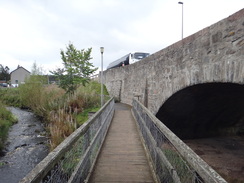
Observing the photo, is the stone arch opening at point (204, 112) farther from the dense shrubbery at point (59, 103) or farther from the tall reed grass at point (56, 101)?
the tall reed grass at point (56, 101)

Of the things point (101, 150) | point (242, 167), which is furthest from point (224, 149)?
point (101, 150)

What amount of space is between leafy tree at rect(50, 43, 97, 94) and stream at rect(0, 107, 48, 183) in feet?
12.3

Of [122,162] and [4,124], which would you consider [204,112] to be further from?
[4,124]

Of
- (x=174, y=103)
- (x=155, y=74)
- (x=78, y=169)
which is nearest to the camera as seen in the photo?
(x=78, y=169)

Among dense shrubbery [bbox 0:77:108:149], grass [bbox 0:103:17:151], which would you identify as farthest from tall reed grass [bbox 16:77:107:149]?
grass [bbox 0:103:17:151]

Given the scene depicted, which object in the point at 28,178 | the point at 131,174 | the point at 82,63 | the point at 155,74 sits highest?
the point at 82,63

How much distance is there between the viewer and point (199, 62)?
4996 mm

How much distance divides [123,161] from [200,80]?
2.81m

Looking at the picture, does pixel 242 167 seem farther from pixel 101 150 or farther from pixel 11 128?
pixel 11 128

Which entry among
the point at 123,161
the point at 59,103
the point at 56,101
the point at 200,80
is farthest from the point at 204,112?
the point at 56,101

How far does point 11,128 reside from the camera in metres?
11.1

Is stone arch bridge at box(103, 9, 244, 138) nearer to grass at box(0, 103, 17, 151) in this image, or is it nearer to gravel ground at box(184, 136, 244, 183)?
gravel ground at box(184, 136, 244, 183)

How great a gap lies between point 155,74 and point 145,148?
4.66 m

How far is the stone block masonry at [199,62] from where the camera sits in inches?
148
